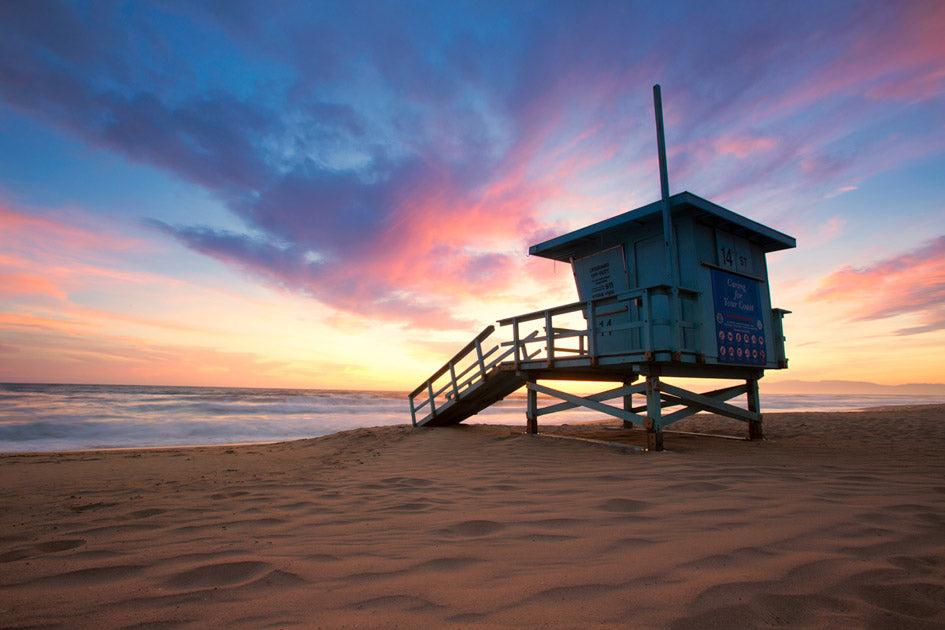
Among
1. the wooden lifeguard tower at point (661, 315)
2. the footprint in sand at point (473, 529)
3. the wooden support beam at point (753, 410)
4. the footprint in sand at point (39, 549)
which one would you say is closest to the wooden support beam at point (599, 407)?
the wooden lifeguard tower at point (661, 315)

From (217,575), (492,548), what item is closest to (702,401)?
(492,548)

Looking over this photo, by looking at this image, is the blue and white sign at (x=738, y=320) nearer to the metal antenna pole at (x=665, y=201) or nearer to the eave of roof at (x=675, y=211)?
the eave of roof at (x=675, y=211)

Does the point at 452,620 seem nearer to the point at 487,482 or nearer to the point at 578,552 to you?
the point at 578,552

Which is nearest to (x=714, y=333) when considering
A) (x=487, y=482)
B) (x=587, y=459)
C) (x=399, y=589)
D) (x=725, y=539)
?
(x=587, y=459)

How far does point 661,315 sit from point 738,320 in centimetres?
199

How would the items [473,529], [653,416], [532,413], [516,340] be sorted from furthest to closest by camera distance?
[532,413] → [516,340] → [653,416] → [473,529]

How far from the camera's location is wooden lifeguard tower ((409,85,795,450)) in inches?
332

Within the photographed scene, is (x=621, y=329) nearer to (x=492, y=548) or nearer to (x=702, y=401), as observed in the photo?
(x=702, y=401)

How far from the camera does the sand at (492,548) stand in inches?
84.6

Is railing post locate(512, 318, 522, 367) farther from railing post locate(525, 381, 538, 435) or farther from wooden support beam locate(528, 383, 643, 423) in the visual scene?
wooden support beam locate(528, 383, 643, 423)

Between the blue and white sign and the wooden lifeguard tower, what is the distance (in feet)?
0.08

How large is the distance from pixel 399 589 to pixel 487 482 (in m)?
3.13

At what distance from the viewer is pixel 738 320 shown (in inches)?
384

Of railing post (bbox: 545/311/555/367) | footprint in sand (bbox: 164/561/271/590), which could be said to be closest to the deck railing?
railing post (bbox: 545/311/555/367)
